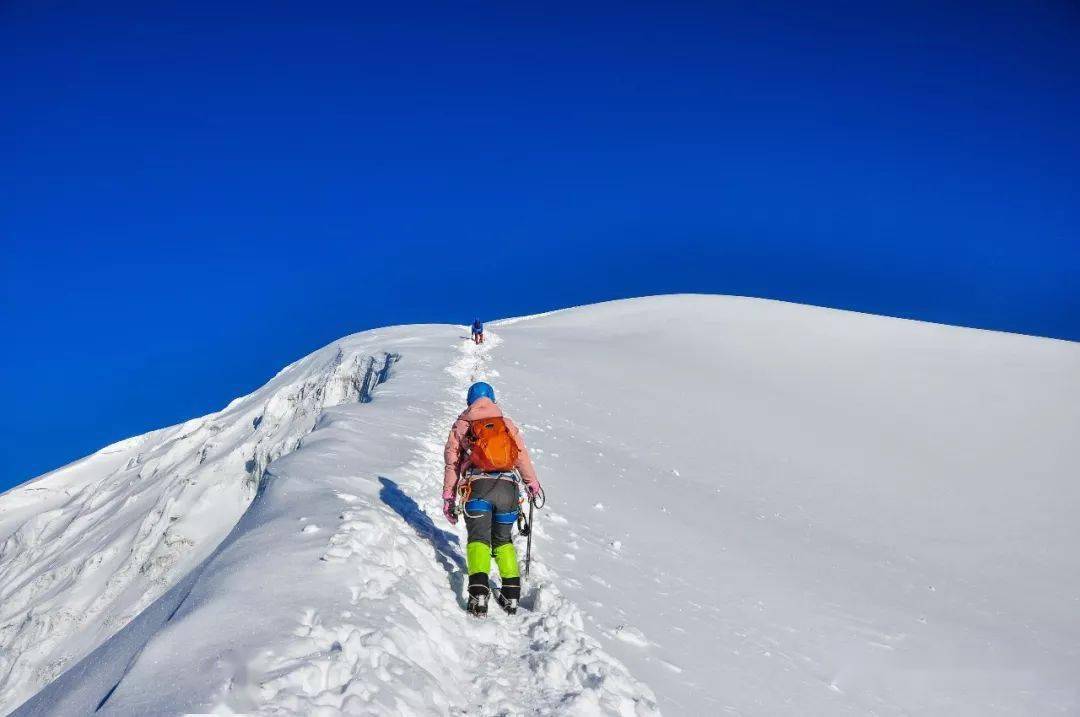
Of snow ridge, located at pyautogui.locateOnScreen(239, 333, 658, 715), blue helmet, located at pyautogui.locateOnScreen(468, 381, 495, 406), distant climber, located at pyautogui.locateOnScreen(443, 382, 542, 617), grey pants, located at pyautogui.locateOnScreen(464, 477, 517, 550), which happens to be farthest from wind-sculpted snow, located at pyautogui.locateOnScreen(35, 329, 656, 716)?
blue helmet, located at pyautogui.locateOnScreen(468, 381, 495, 406)

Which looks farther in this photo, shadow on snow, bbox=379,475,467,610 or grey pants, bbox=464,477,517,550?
shadow on snow, bbox=379,475,467,610

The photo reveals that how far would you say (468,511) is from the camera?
6.13 metres

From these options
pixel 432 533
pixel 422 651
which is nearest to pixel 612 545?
pixel 432 533

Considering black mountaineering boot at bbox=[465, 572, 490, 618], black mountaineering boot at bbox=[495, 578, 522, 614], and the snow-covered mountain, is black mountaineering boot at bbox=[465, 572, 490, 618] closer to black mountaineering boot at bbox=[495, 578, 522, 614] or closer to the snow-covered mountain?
the snow-covered mountain

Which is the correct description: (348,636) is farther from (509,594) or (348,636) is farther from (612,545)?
(612,545)

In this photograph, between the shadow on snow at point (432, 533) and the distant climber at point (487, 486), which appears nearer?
the distant climber at point (487, 486)

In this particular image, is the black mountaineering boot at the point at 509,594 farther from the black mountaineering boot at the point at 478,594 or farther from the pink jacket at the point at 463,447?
the pink jacket at the point at 463,447

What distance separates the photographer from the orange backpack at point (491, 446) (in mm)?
6285

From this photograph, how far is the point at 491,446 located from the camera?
630cm

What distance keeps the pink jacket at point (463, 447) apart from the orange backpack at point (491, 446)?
6 cm

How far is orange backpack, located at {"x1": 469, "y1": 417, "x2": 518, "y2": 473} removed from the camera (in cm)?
629

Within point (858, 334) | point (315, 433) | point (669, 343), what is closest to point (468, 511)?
point (315, 433)

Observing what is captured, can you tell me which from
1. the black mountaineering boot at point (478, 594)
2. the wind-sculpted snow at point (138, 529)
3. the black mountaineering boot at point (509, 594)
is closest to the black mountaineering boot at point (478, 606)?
the black mountaineering boot at point (478, 594)

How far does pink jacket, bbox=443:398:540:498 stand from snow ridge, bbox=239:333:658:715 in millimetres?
771
